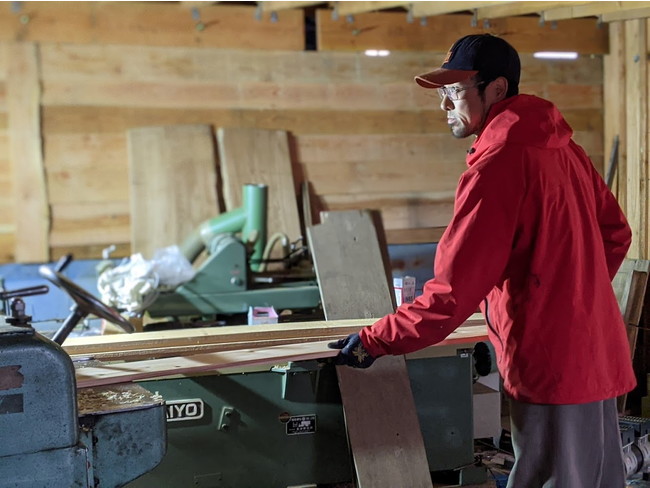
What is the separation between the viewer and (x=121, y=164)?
4.85 metres

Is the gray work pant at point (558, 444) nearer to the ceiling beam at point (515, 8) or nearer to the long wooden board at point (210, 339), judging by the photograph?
the long wooden board at point (210, 339)

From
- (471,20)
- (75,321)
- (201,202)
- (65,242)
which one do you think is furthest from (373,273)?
(471,20)

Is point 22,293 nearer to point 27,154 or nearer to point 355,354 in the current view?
point 355,354

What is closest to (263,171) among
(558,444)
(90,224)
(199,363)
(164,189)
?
(164,189)

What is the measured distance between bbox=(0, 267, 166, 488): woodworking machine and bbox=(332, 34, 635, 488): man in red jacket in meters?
0.64

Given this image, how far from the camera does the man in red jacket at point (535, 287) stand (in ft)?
5.65

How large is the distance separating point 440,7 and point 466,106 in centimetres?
296

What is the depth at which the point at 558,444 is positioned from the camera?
175cm

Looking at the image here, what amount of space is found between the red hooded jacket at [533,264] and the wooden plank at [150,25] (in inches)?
137

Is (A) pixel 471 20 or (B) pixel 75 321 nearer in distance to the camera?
(B) pixel 75 321

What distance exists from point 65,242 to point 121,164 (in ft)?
1.91

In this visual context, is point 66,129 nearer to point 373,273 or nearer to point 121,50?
point 121,50

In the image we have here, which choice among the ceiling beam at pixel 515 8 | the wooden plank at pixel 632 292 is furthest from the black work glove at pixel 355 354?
the ceiling beam at pixel 515 8

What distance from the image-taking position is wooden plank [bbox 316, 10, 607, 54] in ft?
16.8
